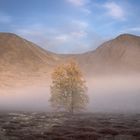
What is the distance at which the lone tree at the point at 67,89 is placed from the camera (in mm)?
92312

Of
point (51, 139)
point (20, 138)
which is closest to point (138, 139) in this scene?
point (51, 139)

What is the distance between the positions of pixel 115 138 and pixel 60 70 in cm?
5619

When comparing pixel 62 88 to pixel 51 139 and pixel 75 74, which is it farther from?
pixel 51 139

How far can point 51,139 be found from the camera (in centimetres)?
3778

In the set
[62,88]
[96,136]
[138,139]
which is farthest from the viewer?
[62,88]

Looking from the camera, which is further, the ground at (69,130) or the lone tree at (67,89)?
the lone tree at (67,89)

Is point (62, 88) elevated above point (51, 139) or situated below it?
above

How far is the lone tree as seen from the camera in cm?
9231

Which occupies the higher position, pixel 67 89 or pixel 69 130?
pixel 67 89

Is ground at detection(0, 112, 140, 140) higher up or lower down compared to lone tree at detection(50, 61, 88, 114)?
lower down

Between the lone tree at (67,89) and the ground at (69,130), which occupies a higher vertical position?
the lone tree at (67,89)

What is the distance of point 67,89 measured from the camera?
92.5 m

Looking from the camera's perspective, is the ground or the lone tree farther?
the lone tree

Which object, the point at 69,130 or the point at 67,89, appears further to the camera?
the point at 67,89
